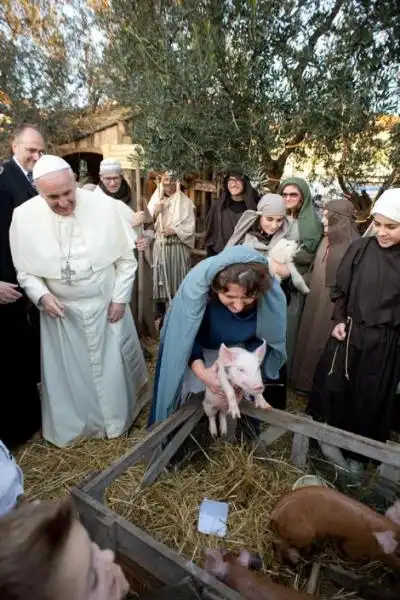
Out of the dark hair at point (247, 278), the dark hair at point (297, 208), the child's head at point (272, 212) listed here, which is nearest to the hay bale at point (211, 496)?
the dark hair at point (247, 278)

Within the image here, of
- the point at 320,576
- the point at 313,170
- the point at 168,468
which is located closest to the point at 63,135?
the point at 313,170

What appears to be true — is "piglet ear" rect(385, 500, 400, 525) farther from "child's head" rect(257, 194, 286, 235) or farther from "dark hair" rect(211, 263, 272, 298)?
"child's head" rect(257, 194, 286, 235)

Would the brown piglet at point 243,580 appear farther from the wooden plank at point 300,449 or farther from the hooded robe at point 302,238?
the hooded robe at point 302,238

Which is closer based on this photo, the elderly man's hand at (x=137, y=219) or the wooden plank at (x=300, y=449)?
the wooden plank at (x=300, y=449)

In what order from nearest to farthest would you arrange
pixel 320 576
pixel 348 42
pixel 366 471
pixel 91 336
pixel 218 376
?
pixel 320 576
pixel 218 376
pixel 366 471
pixel 91 336
pixel 348 42

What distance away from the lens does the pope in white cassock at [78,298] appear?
304cm

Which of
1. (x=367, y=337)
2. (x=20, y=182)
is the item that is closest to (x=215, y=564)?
(x=367, y=337)

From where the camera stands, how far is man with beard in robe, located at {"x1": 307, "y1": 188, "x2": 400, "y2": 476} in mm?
2949

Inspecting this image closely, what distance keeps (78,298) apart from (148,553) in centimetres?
208

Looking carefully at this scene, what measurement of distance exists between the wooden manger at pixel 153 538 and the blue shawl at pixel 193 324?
0.18 m

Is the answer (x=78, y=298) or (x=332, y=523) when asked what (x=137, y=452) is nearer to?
(x=332, y=523)

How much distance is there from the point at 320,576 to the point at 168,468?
3.68ft

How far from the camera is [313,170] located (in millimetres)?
5457

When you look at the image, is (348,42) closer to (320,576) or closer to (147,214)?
(147,214)
